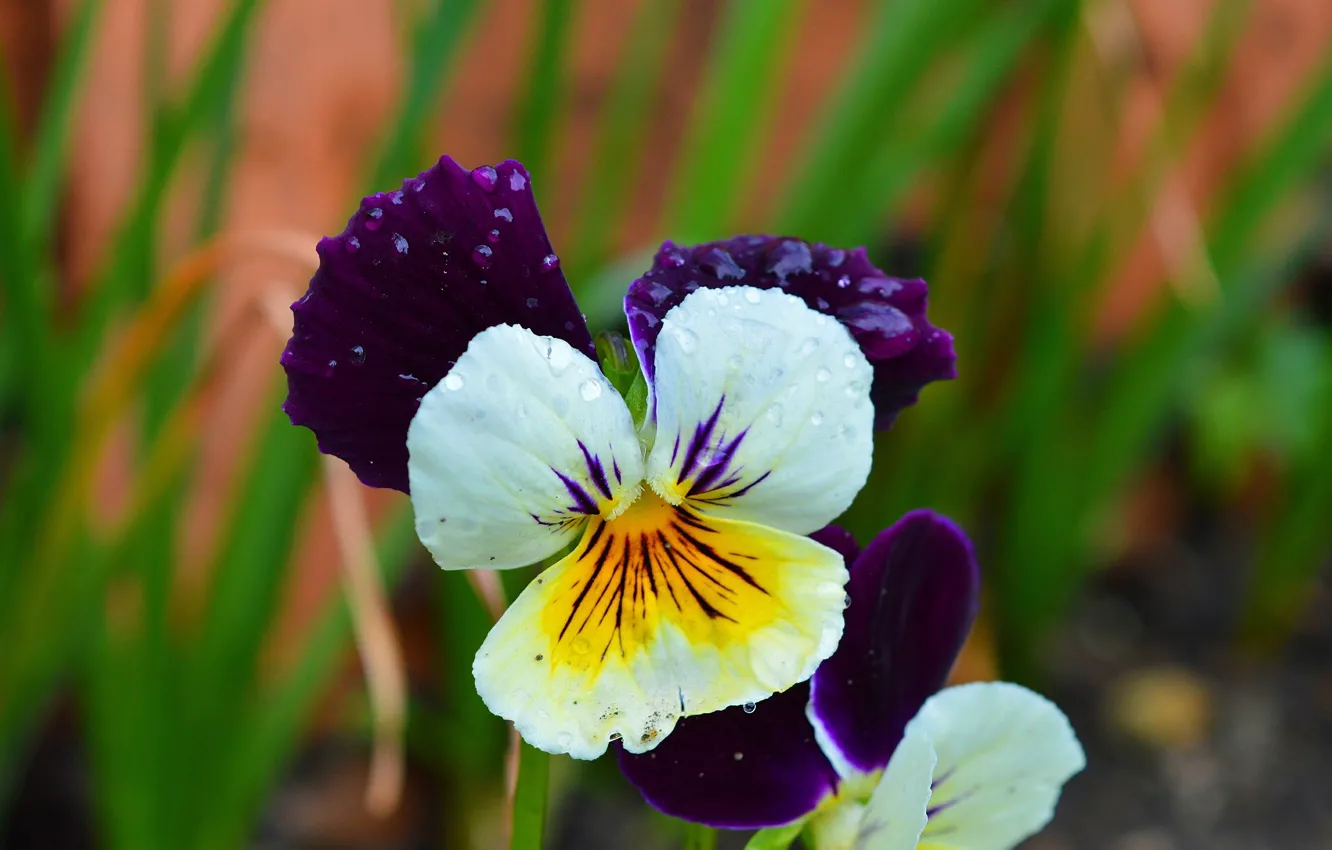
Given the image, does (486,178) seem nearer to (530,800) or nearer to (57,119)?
(530,800)

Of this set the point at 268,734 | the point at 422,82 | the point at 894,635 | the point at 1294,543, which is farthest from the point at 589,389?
the point at 1294,543

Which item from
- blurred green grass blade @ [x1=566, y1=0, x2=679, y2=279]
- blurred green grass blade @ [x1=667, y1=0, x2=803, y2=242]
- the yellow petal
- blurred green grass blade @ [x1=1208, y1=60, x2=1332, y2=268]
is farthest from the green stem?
blurred green grass blade @ [x1=1208, y1=60, x2=1332, y2=268]

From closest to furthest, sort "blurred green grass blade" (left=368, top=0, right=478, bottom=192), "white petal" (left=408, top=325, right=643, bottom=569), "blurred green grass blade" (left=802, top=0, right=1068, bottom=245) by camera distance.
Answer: "white petal" (left=408, top=325, right=643, bottom=569)
"blurred green grass blade" (left=368, top=0, right=478, bottom=192)
"blurred green grass blade" (left=802, top=0, right=1068, bottom=245)

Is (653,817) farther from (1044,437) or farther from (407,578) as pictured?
(1044,437)

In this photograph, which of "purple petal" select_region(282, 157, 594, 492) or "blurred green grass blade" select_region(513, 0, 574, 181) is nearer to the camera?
"purple petal" select_region(282, 157, 594, 492)

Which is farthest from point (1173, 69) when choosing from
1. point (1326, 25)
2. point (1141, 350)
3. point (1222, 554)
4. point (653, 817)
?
point (653, 817)

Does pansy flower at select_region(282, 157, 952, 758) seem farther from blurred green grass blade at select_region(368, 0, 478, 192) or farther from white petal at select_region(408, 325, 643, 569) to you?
blurred green grass blade at select_region(368, 0, 478, 192)
